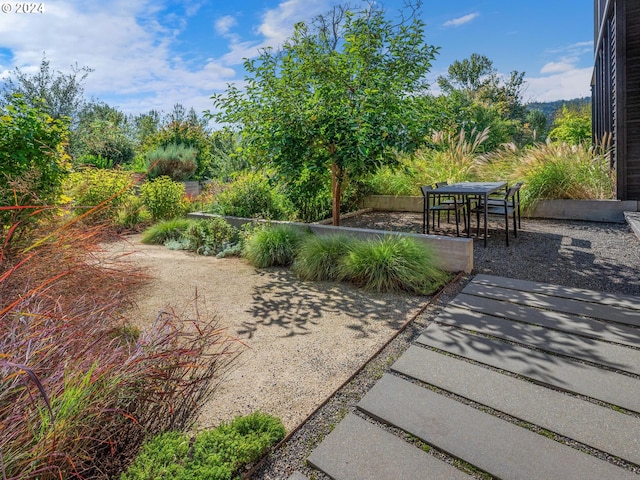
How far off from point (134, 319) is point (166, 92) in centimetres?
1192

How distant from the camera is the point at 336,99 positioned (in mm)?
4629

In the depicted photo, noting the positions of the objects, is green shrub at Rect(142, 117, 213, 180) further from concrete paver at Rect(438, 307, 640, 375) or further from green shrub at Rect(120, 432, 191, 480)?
green shrub at Rect(120, 432, 191, 480)

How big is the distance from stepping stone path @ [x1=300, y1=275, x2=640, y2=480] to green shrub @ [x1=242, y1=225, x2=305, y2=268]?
2.36 m

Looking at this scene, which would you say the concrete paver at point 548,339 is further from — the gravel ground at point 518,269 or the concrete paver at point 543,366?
the gravel ground at point 518,269

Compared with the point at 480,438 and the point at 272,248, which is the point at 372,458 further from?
the point at 272,248

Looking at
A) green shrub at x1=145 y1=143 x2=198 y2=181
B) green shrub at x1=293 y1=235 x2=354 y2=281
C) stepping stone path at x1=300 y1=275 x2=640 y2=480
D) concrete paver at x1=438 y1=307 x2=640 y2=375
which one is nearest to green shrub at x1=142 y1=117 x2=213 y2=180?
green shrub at x1=145 y1=143 x2=198 y2=181

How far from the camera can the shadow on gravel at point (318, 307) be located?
8.55ft

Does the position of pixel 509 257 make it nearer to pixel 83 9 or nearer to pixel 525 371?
pixel 525 371

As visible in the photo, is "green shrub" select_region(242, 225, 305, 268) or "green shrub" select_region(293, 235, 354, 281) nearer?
"green shrub" select_region(293, 235, 354, 281)

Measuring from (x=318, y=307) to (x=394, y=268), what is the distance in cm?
85

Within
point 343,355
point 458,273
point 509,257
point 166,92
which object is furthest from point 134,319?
point 166,92

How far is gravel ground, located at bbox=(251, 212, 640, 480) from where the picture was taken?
4.74 ft

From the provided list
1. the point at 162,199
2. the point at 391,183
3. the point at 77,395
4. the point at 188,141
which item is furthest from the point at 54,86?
the point at 77,395

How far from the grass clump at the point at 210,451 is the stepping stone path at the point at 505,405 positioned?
21cm
